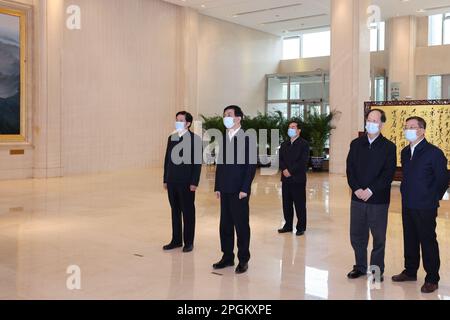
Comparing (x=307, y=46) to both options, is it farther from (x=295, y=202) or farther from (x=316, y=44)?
(x=295, y=202)

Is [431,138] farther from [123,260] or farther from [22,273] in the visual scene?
[22,273]

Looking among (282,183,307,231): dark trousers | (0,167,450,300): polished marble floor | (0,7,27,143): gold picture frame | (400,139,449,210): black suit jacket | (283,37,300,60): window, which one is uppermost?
→ (283,37,300,60): window

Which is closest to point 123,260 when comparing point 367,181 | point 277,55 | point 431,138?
point 367,181

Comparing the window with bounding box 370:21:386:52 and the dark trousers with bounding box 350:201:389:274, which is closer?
the dark trousers with bounding box 350:201:389:274

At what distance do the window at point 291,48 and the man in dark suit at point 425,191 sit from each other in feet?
74.1

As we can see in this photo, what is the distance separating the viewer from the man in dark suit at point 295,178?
7.80 meters

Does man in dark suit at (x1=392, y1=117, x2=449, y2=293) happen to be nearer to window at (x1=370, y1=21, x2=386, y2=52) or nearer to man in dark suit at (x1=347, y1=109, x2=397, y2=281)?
man in dark suit at (x1=347, y1=109, x2=397, y2=281)

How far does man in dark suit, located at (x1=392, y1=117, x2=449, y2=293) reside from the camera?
4875mm

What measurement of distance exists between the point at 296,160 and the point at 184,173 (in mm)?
2280

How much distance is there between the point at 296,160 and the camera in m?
7.86

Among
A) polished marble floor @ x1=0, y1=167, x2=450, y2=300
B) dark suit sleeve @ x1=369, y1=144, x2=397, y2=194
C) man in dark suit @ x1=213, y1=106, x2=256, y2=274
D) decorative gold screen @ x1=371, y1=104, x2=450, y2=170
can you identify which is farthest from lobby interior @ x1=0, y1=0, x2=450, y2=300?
decorative gold screen @ x1=371, y1=104, x2=450, y2=170

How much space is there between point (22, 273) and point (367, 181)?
3.79 meters

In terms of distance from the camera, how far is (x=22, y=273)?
5375 millimetres

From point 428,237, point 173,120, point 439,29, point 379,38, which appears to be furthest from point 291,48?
point 428,237
